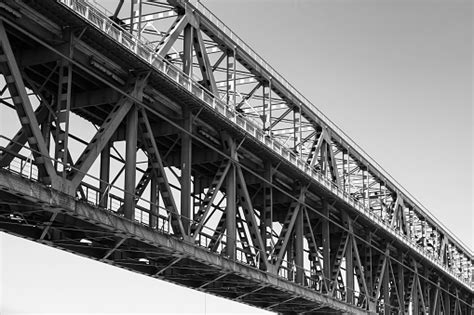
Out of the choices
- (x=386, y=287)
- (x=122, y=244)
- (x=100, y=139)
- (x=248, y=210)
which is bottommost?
(x=122, y=244)

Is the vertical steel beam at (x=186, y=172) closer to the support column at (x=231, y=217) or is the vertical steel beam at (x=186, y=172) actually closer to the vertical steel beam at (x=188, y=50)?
the vertical steel beam at (x=188, y=50)

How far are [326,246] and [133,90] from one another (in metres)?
28.6

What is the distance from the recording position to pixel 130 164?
44.1m

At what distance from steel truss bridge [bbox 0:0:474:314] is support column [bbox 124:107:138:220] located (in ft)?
0.21

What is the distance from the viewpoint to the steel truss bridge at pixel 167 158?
39312 mm

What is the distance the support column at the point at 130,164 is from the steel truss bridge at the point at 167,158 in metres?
0.06

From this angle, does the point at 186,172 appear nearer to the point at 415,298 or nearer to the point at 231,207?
the point at 231,207

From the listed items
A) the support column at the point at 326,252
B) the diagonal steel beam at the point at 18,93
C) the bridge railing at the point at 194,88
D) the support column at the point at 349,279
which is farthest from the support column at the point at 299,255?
the diagonal steel beam at the point at 18,93

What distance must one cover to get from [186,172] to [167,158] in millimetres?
7932

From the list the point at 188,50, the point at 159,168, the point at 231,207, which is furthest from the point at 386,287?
the point at 159,168

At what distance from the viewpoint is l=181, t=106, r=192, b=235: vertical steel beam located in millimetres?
48469

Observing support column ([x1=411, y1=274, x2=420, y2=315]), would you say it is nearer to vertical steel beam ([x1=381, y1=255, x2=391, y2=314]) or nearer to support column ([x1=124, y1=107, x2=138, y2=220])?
vertical steel beam ([x1=381, y1=255, x2=391, y2=314])

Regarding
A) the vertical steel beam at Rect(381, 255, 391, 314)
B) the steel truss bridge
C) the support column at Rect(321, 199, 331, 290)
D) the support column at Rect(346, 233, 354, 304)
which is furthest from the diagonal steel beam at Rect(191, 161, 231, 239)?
the vertical steel beam at Rect(381, 255, 391, 314)

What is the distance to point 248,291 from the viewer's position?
6019 cm
